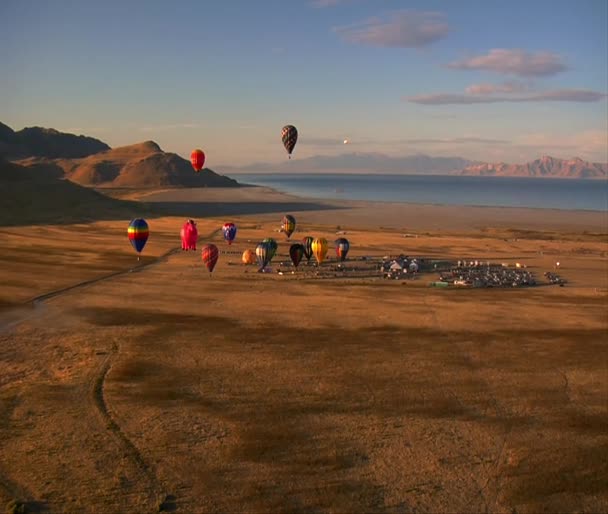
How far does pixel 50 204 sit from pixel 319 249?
66.3m

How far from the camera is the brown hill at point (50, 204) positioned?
301 ft

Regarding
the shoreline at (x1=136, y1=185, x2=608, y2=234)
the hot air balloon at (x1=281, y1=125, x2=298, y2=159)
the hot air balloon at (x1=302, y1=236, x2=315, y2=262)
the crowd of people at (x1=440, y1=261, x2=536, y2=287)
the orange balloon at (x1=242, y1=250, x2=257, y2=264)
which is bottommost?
the shoreline at (x1=136, y1=185, x2=608, y2=234)

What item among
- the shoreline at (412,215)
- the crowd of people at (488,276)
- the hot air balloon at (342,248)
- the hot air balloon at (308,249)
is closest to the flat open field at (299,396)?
the crowd of people at (488,276)

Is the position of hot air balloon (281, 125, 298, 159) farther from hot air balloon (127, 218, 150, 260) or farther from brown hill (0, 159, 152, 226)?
brown hill (0, 159, 152, 226)

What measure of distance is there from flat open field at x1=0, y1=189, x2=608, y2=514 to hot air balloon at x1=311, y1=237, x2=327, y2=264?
668cm

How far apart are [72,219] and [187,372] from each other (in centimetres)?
7318

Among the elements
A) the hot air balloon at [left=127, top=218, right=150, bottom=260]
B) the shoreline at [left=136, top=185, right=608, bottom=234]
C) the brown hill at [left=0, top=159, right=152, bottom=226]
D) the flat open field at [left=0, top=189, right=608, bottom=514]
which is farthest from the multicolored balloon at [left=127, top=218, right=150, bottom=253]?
the shoreline at [left=136, top=185, right=608, bottom=234]

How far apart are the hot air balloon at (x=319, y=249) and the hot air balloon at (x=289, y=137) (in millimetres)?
14491

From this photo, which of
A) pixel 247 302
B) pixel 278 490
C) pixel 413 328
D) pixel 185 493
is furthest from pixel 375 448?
pixel 247 302

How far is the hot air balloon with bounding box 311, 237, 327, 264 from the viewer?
174 feet

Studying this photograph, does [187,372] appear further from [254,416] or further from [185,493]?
[185,493]

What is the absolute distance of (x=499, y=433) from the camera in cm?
1998

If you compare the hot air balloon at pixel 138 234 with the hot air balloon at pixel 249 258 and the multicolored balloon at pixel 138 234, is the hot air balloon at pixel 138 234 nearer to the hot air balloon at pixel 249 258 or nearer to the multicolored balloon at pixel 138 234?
the multicolored balloon at pixel 138 234

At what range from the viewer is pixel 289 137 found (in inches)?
2532
